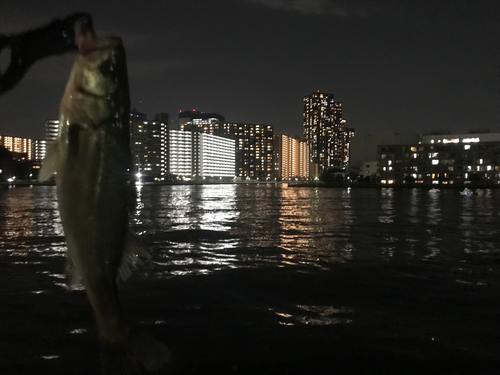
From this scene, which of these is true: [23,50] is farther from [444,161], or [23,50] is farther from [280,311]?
[444,161]

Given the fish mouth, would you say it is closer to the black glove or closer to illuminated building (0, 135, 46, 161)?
illuminated building (0, 135, 46, 161)

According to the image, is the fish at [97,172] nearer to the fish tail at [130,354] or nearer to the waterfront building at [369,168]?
the fish tail at [130,354]

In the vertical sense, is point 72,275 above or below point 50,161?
below

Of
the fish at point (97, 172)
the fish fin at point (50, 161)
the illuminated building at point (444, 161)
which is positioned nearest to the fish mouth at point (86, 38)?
the fish at point (97, 172)

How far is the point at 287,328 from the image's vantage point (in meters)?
6.48

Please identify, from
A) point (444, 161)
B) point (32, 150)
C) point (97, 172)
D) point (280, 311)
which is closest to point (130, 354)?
point (97, 172)

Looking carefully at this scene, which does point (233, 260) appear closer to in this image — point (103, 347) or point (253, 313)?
point (253, 313)

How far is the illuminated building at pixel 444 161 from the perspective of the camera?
439ft

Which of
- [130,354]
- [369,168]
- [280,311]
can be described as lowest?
[280,311]

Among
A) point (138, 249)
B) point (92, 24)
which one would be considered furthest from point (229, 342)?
point (92, 24)

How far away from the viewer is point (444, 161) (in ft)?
461

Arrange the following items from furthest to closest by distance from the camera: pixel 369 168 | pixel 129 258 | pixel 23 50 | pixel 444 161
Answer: pixel 369 168 < pixel 444 161 < pixel 23 50 < pixel 129 258

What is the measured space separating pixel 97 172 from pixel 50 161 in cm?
20

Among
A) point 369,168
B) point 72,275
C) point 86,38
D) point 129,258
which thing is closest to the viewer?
point 86,38
